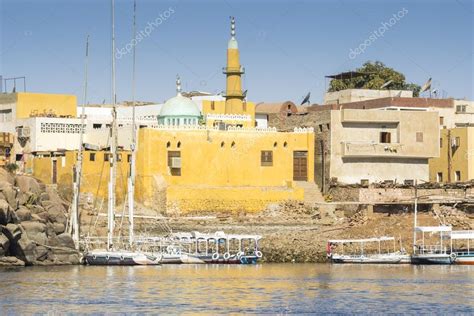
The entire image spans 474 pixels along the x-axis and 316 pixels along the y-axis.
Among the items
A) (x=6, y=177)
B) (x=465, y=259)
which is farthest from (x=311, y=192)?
(x=6, y=177)

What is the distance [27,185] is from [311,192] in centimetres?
1776

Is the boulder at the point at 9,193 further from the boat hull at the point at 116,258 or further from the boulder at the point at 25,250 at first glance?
the boat hull at the point at 116,258

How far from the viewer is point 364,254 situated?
77.4 meters

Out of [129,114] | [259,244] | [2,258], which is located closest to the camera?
[2,258]

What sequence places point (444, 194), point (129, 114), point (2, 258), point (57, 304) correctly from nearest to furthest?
point (57, 304) < point (2, 258) < point (444, 194) < point (129, 114)

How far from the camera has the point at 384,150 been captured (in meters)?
86.2

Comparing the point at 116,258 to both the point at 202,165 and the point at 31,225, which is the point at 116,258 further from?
the point at 202,165

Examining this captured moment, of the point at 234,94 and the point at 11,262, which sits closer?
the point at 11,262

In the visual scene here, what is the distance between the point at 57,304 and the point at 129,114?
1533 inches

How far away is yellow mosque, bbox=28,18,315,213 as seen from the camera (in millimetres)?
81938

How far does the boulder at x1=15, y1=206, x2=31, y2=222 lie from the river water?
9.26ft

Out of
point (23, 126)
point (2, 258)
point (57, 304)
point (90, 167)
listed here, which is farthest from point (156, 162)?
point (57, 304)

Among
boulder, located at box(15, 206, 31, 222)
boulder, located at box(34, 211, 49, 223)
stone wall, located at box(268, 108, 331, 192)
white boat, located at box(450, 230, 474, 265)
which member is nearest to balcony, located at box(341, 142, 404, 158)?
stone wall, located at box(268, 108, 331, 192)

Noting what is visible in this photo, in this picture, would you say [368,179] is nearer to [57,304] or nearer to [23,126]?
[23,126]
